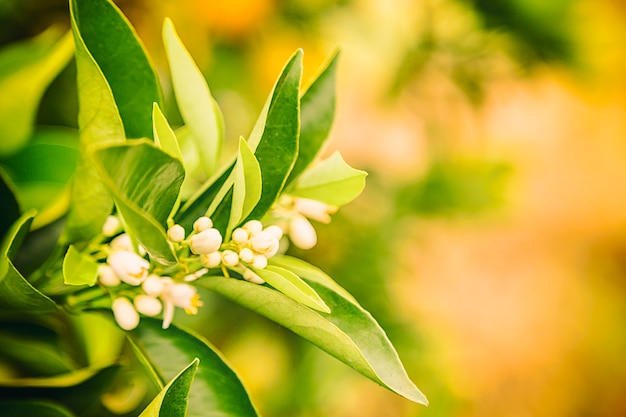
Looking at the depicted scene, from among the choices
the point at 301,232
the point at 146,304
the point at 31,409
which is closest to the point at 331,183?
the point at 301,232

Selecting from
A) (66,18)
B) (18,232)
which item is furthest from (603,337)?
(18,232)

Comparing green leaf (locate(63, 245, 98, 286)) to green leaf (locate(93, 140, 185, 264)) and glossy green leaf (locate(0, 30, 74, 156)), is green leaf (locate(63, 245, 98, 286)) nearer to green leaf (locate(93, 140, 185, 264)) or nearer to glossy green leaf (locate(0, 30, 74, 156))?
green leaf (locate(93, 140, 185, 264))

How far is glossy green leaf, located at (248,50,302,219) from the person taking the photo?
0.35m

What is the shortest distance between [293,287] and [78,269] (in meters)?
0.13

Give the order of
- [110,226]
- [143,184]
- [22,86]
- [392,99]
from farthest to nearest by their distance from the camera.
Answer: [392,99], [22,86], [110,226], [143,184]

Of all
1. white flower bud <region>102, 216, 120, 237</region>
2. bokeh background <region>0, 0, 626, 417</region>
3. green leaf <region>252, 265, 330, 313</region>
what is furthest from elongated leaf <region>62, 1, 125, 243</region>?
bokeh background <region>0, 0, 626, 417</region>

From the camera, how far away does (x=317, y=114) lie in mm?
455

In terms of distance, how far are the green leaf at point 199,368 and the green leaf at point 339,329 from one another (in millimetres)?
58

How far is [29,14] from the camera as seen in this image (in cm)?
80

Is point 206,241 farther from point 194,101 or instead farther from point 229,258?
point 194,101

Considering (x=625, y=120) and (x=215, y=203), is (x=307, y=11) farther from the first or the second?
(x=625, y=120)

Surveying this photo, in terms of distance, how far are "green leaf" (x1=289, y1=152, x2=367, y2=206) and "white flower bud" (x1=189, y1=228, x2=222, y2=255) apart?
9 centimetres

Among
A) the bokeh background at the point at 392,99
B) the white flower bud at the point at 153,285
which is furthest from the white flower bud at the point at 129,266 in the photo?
the bokeh background at the point at 392,99

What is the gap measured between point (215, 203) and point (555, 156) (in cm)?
245
